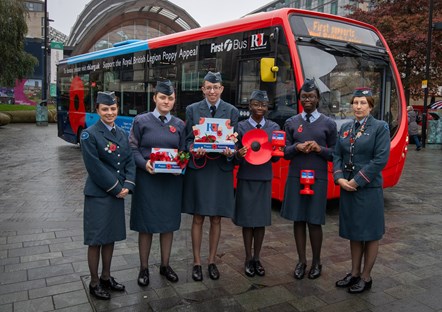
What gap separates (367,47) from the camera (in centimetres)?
722

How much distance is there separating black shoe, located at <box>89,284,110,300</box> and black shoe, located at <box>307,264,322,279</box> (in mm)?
1936

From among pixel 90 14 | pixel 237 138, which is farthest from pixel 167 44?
pixel 90 14

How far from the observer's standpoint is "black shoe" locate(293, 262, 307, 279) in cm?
408

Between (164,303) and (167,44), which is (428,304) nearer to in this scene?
(164,303)

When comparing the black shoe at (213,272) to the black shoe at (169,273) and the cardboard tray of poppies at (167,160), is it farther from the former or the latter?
the cardboard tray of poppies at (167,160)

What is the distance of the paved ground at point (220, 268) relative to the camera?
352 centimetres

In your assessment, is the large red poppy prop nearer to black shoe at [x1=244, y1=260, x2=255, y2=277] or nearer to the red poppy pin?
black shoe at [x1=244, y1=260, x2=255, y2=277]

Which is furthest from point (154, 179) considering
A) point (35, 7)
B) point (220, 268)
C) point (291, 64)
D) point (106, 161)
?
point (35, 7)

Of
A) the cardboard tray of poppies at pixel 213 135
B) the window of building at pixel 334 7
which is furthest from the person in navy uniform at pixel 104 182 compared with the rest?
the window of building at pixel 334 7

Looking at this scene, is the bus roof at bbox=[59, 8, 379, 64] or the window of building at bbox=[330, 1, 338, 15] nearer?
the bus roof at bbox=[59, 8, 379, 64]

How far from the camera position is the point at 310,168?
4.11 m

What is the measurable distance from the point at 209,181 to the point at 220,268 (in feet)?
3.21

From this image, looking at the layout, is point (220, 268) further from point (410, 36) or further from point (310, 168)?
point (410, 36)

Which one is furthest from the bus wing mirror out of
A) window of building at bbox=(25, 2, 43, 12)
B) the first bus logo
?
window of building at bbox=(25, 2, 43, 12)
